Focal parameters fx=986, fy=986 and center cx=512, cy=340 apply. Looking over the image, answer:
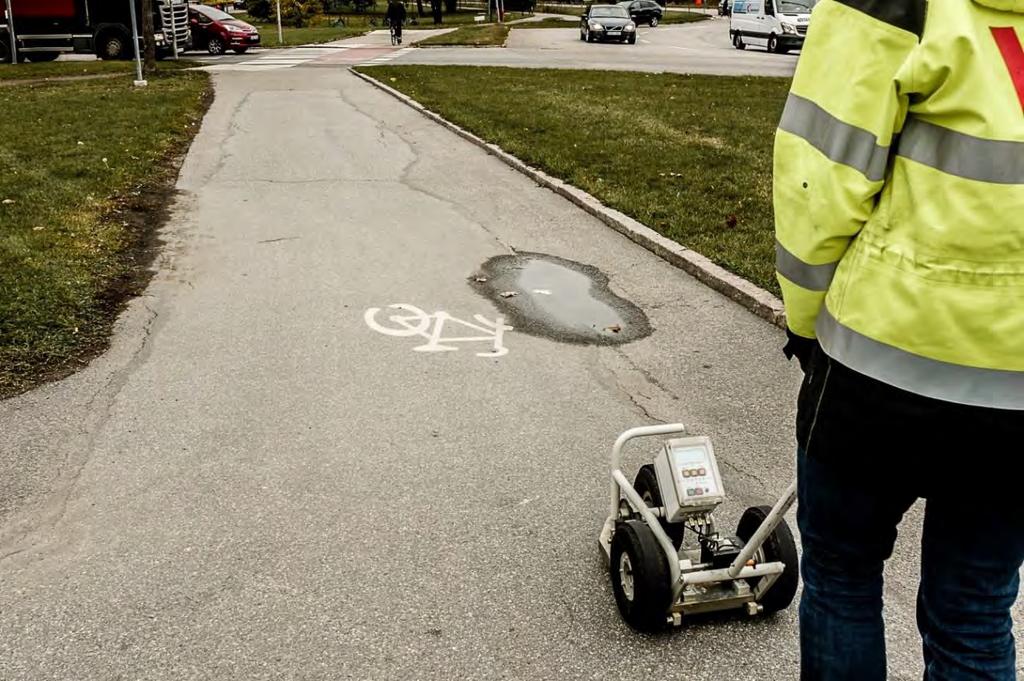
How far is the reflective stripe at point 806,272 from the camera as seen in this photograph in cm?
193

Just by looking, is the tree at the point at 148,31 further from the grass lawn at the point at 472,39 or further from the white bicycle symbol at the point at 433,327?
the white bicycle symbol at the point at 433,327

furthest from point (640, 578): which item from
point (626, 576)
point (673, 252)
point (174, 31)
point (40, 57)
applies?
point (40, 57)

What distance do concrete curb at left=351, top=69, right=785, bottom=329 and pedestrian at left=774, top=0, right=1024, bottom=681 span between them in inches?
170

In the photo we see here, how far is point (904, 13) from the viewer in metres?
1.69

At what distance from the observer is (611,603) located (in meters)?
3.28

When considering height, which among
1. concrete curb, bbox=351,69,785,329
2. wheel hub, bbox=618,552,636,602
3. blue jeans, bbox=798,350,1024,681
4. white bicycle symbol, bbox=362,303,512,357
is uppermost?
blue jeans, bbox=798,350,1024,681

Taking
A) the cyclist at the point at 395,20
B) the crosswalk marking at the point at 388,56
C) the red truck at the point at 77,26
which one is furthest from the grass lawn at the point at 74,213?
the cyclist at the point at 395,20

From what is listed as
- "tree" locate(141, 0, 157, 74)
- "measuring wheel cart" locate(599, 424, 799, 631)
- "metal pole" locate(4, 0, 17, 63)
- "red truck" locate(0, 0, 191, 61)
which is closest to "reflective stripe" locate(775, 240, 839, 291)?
"measuring wheel cart" locate(599, 424, 799, 631)

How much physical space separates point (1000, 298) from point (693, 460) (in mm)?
1453

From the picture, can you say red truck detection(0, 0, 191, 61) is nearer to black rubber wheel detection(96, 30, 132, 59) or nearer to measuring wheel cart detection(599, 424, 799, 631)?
black rubber wheel detection(96, 30, 132, 59)

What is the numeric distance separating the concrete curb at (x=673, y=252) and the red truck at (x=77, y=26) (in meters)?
21.7

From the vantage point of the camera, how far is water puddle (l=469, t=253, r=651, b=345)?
619 cm

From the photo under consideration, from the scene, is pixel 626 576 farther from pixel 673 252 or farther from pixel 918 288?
pixel 673 252

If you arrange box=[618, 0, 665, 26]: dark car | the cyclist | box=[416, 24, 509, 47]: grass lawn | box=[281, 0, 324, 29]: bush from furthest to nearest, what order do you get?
1. box=[281, 0, 324, 29]: bush
2. box=[618, 0, 665, 26]: dark car
3. the cyclist
4. box=[416, 24, 509, 47]: grass lawn
